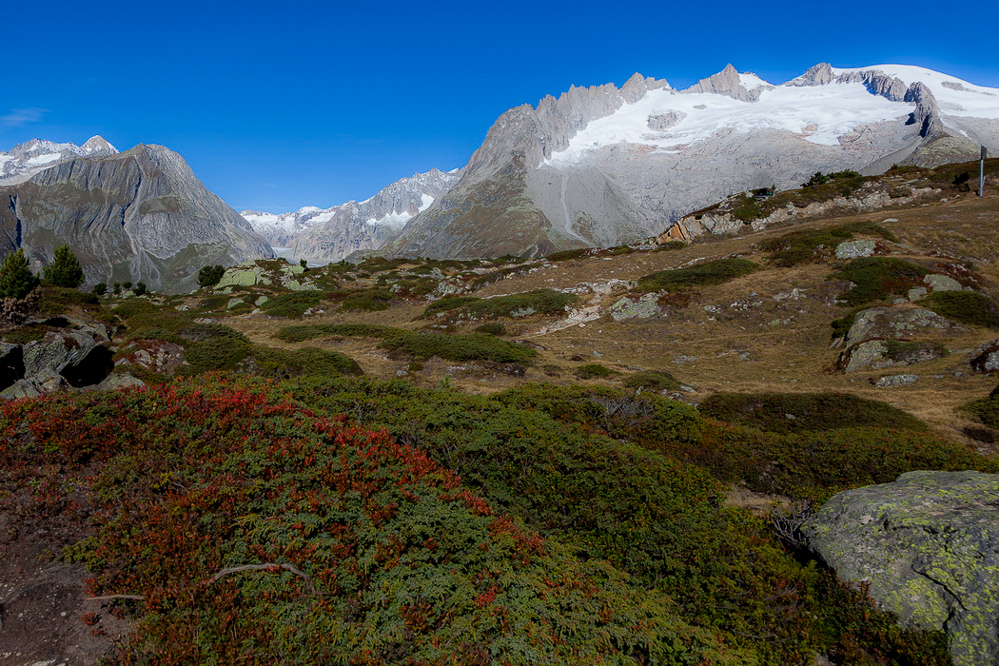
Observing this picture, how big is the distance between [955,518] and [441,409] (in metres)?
9.17

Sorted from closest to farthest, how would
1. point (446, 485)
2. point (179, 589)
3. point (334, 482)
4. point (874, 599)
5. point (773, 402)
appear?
point (179, 589)
point (874, 599)
point (334, 482)
point (446, 485)
point (773, 402)

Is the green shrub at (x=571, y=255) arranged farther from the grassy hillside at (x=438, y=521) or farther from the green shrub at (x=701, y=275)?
the grassy hillside at (x=438, y=521)

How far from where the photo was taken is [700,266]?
123ft

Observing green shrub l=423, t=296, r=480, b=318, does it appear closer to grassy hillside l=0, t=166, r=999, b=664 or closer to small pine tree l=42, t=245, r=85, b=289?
grassy hillside l=0, t=166, r=999, b=664

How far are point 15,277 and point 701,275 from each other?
54.8 m

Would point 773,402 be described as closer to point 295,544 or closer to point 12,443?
point 295,544

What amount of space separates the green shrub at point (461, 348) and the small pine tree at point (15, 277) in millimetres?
19475

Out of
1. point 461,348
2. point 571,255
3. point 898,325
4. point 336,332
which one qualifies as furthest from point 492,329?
point 571,255

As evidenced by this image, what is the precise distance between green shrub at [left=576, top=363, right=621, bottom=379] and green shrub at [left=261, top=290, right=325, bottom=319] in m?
35.2

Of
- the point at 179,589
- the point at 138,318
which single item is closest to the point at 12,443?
the point at 179,589

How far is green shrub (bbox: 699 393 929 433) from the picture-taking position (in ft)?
44.9

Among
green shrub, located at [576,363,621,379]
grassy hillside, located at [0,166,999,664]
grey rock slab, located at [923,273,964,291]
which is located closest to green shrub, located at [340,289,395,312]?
green shrub, located at [576,363,621,379]

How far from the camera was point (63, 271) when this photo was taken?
216 feet

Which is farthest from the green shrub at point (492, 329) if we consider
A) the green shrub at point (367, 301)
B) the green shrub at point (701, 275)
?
the green shrub at point (367, 301)
